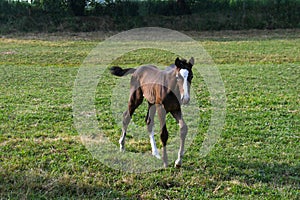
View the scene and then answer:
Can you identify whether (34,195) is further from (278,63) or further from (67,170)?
(278,63)

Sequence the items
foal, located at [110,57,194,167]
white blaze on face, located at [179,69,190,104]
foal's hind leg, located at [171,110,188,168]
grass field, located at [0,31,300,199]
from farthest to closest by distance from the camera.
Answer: foal's hind leg, located at [171,110,188,168] → grass field, located at [0,31,300,199] → foal, located at [110,57,194,167] → white blaze on face, located at [179,69,190,104]

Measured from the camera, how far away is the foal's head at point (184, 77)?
4566 mm

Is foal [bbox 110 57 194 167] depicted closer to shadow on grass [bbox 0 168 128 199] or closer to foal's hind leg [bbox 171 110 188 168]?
foal's hind leg [bbox 171 110 188 168]

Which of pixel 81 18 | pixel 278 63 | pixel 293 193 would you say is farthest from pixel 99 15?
pixel 293 193

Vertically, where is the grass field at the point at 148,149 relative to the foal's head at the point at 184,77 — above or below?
below

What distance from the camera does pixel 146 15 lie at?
1174 inches

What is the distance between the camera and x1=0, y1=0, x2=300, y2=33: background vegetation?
90.8 feet

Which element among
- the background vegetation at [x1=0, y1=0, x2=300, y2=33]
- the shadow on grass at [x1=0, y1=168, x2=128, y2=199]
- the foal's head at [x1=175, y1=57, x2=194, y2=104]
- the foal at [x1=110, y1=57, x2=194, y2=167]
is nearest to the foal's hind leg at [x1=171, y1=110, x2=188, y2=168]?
the foal at [x1=110, y1=57, x2=194, y2=167]

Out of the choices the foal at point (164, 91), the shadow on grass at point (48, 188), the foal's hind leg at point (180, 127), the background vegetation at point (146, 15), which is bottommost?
the shadow on grass at point (48, 188)

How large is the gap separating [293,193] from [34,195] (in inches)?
124


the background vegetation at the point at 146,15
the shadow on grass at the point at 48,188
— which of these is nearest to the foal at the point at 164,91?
the shadow on grass at the point at 48,188

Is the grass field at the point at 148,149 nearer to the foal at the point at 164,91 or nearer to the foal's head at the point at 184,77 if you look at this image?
the foal at the point at 164,91

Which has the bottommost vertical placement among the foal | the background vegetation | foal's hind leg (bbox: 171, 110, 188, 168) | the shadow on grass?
the shadow on grass

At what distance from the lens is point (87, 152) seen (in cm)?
621
